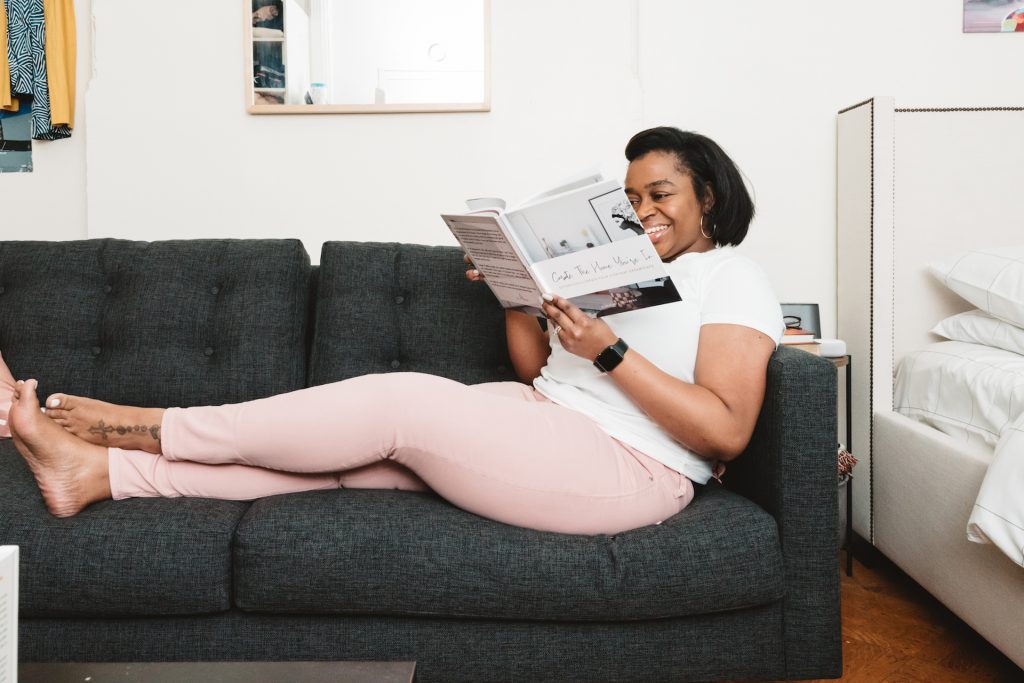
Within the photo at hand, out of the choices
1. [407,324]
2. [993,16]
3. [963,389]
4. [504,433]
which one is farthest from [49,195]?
[993,16]

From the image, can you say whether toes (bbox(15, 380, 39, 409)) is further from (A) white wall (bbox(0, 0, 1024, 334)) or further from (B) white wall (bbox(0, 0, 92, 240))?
(B) white wall (bbox(0, 0, 92, 240))

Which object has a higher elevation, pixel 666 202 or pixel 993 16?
pixel 993 16

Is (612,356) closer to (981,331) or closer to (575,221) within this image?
(575,221)

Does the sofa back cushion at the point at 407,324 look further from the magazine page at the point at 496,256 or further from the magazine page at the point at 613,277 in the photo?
the magazine page at the point at 613,277

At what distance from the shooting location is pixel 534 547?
1.10 metres

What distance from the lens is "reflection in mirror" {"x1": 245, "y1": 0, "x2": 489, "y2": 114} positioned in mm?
2047

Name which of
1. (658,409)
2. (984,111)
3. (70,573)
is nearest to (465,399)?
(658,409)

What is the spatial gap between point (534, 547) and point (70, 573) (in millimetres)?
695

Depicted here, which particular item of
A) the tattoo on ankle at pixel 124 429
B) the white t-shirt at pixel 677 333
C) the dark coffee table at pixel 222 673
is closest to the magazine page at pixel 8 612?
the dark coffee table at pixel 222 673

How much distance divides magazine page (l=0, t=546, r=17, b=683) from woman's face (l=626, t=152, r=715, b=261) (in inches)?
43.7

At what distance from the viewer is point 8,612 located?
2.01 feet

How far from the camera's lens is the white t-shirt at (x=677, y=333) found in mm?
1229

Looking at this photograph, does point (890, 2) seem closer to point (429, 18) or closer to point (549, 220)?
point (429, 18)

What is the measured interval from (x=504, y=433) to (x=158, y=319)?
96 centimetres
